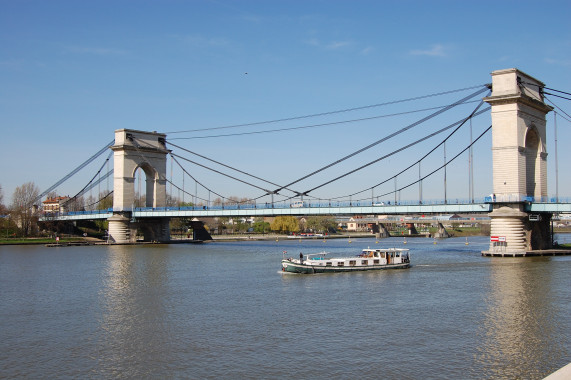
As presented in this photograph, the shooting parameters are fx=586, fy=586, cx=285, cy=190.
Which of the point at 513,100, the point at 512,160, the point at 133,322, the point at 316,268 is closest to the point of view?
the point at 133,322

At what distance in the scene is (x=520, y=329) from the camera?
2670 cm

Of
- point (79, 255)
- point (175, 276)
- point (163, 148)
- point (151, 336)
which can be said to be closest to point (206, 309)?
point (151, 336)

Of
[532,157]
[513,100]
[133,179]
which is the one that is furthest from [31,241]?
[532,157]

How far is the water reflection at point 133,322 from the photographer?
21938 millimetres

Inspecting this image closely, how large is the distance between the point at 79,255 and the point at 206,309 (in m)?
44.0

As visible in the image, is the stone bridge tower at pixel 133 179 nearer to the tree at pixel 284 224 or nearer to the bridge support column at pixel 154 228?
the bridge support column at pixel 154 228

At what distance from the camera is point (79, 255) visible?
234 feet

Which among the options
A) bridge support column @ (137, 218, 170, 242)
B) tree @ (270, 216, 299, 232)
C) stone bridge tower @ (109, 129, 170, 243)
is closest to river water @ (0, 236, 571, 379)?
stone bridge tower @ (109, 129, 170, 243)

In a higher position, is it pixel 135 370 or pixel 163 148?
pixel 163 148

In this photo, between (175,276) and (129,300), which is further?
(175,276)

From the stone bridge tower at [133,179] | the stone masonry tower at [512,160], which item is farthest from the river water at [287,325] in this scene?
the stone bridge tower at [133,179]

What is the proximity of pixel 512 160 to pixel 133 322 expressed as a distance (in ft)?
149

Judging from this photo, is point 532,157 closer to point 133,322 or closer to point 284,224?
point 133,322

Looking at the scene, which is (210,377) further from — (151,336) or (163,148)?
(163,148)
